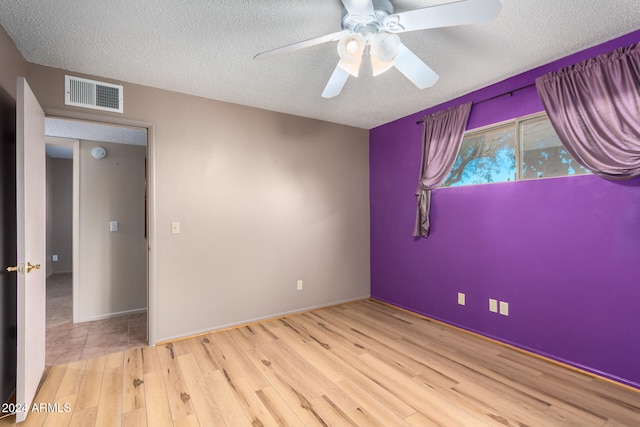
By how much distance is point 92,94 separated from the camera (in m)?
2.49

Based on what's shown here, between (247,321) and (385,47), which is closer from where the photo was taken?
(385,47)

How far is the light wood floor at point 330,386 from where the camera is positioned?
1751mm

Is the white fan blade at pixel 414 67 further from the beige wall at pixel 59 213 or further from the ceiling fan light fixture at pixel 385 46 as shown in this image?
the beige wall at pixel 59 213

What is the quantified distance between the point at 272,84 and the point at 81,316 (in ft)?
11.2

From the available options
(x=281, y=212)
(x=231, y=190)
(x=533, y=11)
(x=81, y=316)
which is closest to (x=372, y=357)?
(x=281, y=212)

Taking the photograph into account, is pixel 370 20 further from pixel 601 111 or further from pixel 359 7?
pixel 601 111

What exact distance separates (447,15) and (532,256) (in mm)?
2103

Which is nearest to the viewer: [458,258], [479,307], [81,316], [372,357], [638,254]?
[638,254]

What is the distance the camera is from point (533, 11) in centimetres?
176

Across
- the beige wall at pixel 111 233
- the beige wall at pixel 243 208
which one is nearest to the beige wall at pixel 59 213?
the beige wall at pixel 111 233

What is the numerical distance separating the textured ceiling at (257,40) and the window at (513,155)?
1.58 feet

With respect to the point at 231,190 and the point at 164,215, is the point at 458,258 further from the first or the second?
the point at 164,215

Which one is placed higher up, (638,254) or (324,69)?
(324,69)

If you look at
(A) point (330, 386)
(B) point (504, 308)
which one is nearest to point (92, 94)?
(A) point (330, 386)
